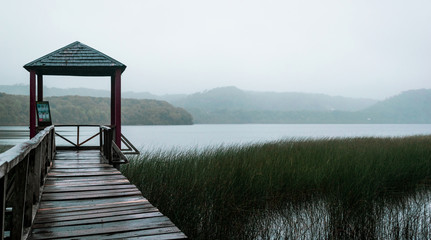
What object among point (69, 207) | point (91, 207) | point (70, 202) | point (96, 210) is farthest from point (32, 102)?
point (96, 210)

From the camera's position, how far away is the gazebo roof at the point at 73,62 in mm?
9117

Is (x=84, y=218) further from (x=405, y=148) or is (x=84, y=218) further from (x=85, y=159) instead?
(x=405, y=148)

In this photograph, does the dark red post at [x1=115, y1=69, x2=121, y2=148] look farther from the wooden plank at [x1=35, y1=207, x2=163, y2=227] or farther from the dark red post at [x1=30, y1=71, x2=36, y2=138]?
the wooden plank at [x1=35, y1=207, x2=163, y2=227]

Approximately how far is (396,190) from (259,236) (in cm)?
423

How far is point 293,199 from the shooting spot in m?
6.59

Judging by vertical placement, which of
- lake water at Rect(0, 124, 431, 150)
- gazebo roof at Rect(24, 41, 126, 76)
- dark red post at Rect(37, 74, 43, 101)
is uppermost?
gazebo roof at Rect(24, 41, 126, 76)

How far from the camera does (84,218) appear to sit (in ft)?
11.1

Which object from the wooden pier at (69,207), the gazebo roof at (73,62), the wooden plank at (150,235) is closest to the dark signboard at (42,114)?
the gazebo roof at (73,62)

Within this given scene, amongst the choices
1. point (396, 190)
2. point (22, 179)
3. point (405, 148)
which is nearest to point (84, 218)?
point (22, 179)

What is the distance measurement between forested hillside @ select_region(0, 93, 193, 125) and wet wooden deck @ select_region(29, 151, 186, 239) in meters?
105

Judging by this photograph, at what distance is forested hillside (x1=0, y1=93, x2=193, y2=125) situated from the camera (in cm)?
10319

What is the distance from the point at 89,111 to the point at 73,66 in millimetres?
115503

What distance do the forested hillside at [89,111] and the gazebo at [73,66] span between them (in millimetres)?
100094

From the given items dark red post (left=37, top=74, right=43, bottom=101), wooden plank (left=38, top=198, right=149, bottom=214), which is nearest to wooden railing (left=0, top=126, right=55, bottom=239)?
wooden plank (left=38, top=198, right=149, bottom=214)
